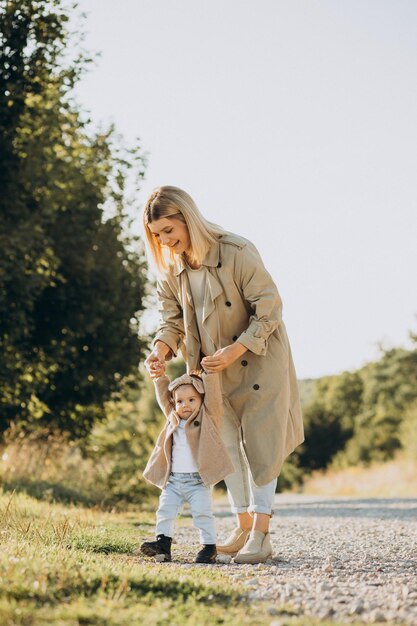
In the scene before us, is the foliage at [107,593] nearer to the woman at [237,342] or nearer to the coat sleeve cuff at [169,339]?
the woman at [237,342]

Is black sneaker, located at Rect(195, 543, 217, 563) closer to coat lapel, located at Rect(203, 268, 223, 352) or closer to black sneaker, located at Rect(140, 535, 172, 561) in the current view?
black sneaker, located at Rect(140, 535, 172, 561)

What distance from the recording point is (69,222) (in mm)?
20656

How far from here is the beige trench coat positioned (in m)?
6.36

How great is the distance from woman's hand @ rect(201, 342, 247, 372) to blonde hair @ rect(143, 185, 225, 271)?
65cm

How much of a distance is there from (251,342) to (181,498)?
115 cm

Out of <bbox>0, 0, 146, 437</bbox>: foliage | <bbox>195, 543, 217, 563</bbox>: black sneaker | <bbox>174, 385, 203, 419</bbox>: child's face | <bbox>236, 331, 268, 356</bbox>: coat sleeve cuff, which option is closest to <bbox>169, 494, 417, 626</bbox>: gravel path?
<bbox>195, 543, 217, 563</bbox>: black sneaker

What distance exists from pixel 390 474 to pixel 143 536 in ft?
70.5

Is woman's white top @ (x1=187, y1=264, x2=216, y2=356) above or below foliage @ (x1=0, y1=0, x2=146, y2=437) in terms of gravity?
below

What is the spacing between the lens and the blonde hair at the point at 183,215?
244 inches

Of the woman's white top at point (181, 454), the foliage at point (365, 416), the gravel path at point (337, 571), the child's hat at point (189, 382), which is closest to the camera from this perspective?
the gravel path at point (337, 571)

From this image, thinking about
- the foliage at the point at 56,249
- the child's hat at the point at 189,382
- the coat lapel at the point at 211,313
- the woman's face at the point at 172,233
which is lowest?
the child's hat at the point at 189,382

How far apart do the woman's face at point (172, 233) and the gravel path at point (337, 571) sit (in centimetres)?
210

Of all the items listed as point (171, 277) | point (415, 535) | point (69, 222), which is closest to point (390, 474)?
point (69, 222)

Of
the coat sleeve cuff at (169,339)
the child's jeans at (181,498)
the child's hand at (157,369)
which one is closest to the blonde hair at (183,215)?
the coat sleeve cuff at (169,339)
